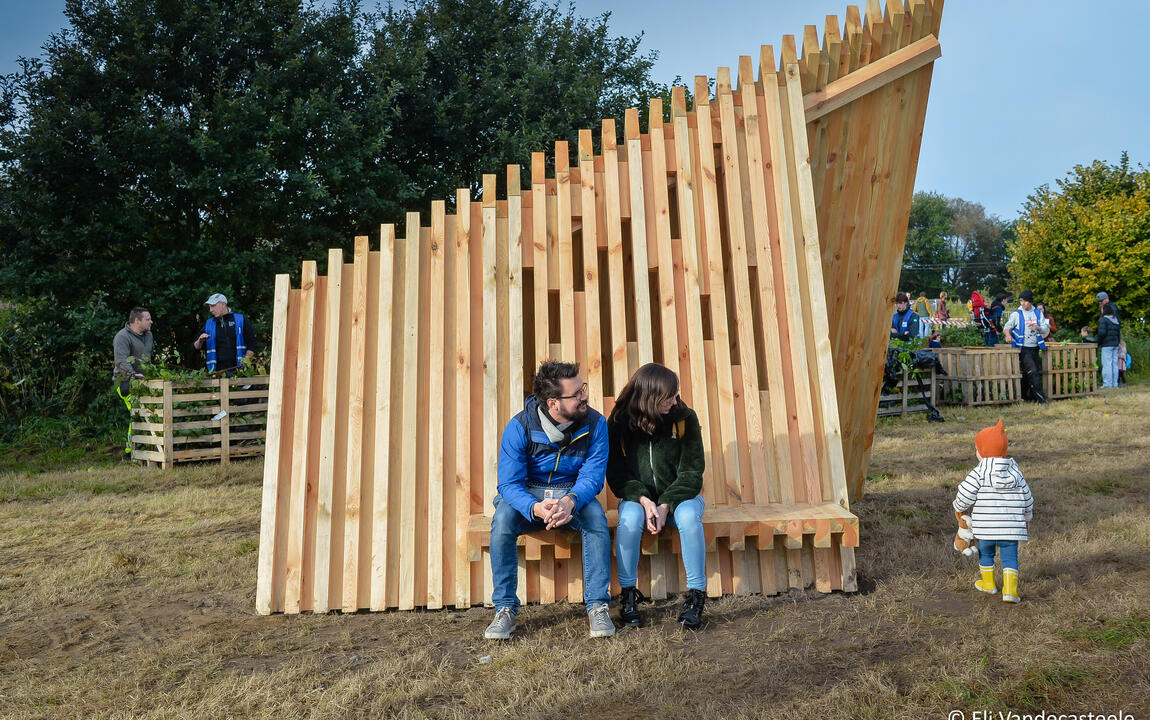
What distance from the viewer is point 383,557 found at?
4.54 meters

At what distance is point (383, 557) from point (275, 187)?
11424 millimetres

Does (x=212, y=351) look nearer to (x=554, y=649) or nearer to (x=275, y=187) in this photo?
(x=275, y=187)

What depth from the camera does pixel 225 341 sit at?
10328 millimetres

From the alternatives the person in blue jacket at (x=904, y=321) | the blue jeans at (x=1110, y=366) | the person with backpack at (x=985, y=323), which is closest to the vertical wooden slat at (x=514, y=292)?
the person in blue jacket at (x=904, y=321)

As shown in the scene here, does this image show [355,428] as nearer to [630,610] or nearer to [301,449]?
[301,449]

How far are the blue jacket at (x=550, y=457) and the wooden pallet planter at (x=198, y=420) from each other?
6.72m

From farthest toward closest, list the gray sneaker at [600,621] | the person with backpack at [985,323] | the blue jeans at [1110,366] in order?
the blue jeans at [1110,366]
the person with backpack at [985,323]
the gray sneaker at [600,621]

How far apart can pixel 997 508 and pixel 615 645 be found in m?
2.04

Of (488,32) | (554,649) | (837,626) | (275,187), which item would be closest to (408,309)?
(554,649)

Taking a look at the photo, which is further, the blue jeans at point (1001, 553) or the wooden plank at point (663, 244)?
the wooden plank at point (663, 244)

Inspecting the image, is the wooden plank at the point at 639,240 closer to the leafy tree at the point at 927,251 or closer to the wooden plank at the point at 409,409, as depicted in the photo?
the wooden plank at the point at 409,409

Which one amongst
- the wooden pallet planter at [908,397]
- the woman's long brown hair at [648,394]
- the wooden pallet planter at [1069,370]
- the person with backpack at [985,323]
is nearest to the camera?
the woman's long brown hair at [648,394]

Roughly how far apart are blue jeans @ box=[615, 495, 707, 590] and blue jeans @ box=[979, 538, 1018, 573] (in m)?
1.42

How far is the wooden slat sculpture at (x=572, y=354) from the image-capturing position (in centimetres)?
453
